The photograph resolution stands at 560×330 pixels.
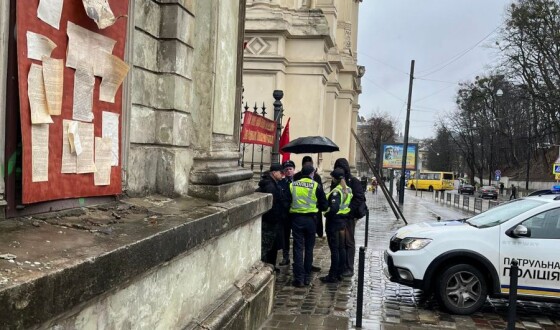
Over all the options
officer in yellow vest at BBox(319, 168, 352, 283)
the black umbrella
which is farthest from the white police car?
the black umbrella

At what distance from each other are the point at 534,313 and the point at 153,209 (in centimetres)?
574

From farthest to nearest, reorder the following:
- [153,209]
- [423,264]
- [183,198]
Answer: [423,264] < [183,198] < [153,209]

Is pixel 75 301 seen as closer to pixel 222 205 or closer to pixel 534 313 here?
pixel 222 205

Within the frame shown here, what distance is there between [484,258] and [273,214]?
323 centimetres

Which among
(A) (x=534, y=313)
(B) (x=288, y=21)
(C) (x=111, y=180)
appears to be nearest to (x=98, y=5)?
(C) (x=111, y=180)

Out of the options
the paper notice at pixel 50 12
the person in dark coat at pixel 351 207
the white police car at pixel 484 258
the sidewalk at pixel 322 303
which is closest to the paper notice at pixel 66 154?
the paper notice at pixel 50 12

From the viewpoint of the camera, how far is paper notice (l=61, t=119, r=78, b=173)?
3.14 metres

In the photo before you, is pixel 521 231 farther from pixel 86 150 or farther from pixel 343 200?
pixel 86 150

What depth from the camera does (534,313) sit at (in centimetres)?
729

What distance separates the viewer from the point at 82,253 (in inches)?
102

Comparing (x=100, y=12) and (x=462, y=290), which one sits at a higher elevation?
(x=100, y=12)

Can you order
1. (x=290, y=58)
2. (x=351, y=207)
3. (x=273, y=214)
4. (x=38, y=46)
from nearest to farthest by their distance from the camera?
(x=38, y=46)
(x=273, y=214)
(x=351, y=207)
(x=290, y=58)

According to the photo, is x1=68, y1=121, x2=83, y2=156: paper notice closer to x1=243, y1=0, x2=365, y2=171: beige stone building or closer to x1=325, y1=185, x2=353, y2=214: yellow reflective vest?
x1=325, y1=185, x2=353, y2=214: yellow reflective vest

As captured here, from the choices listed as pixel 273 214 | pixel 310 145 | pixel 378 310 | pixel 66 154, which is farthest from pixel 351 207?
pixel 66 154
